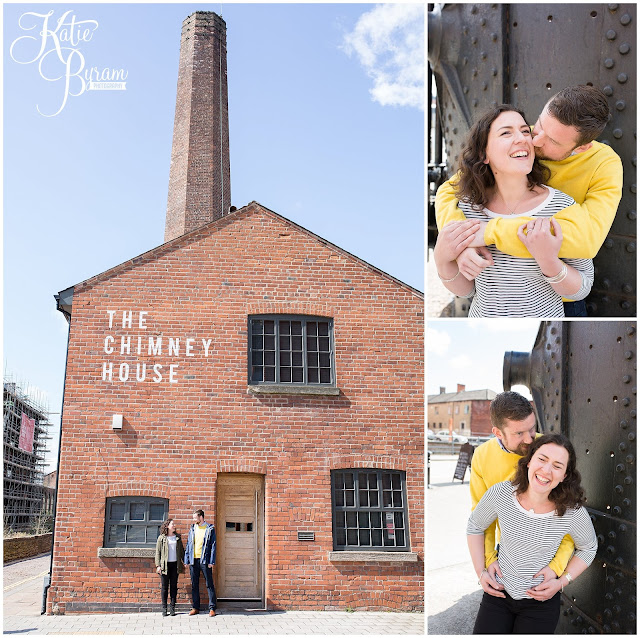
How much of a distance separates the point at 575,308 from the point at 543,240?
42 centimetres

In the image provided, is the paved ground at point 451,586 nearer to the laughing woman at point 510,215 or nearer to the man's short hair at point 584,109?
the laughing woman at point 510,215

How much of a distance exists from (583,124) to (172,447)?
922 cm

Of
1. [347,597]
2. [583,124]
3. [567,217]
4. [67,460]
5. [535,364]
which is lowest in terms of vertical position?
[347,597]

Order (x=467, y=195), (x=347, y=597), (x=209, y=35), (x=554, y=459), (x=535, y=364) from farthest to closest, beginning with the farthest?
(x=209, y=35), (x=347, y=597), (x=535, y=364), (x=554, y=459), (x=467, y=195)

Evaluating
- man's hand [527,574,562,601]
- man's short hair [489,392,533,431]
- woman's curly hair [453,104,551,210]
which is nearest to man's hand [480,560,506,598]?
man's hand [527,574,562,601]

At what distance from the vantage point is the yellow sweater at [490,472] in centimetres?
377

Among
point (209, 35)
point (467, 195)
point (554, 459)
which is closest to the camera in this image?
point (467, 195)

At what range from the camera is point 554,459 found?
11.7ft

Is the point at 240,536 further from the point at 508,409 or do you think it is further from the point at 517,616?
the point at 508,409

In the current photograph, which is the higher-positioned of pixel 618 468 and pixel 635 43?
pixel 635 43

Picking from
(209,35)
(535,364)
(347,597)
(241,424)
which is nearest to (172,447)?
(241,424)

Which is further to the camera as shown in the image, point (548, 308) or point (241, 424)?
point (241, 424)

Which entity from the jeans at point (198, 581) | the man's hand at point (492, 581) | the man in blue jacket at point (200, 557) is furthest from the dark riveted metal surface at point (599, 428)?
the jeans at point (198, 581)

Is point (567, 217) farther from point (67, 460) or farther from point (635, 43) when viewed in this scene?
point (67, 460)
